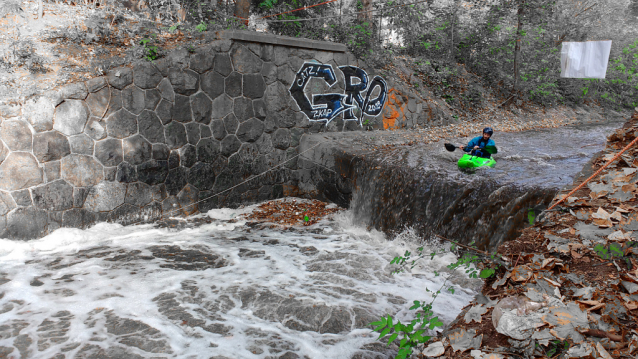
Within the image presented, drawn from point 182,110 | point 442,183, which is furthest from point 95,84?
point 442,183

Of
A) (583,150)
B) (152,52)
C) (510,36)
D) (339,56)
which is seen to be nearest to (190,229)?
(152,52)

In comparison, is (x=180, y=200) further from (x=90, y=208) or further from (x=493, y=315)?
(x=493, y=315)

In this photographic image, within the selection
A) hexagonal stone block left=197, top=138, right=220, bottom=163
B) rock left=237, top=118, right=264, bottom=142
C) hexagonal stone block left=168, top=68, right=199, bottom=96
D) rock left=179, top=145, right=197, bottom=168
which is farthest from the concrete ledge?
rock left=179, top=145, right=197, bottom=168

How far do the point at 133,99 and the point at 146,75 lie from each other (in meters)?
0.44

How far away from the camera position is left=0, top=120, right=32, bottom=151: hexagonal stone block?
16.8ft

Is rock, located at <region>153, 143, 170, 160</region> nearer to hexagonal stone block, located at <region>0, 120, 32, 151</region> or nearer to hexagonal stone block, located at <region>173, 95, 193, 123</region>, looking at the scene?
hexagonal stone block, located at <region>173, 95, 193, 123</region>

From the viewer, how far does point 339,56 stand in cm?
852

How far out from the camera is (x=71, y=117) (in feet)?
18.3

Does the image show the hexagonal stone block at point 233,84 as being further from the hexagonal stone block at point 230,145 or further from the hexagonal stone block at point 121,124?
the hexagonal stone block at point 121,124

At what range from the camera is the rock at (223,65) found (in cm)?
696

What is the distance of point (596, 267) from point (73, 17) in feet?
24.9

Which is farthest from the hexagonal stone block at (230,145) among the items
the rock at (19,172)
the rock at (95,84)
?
the rock at (19,172)

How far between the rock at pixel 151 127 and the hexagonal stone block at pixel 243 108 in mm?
1430

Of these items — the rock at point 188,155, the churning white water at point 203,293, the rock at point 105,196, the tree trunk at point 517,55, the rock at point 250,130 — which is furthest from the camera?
the tree trunk at point 517,55
